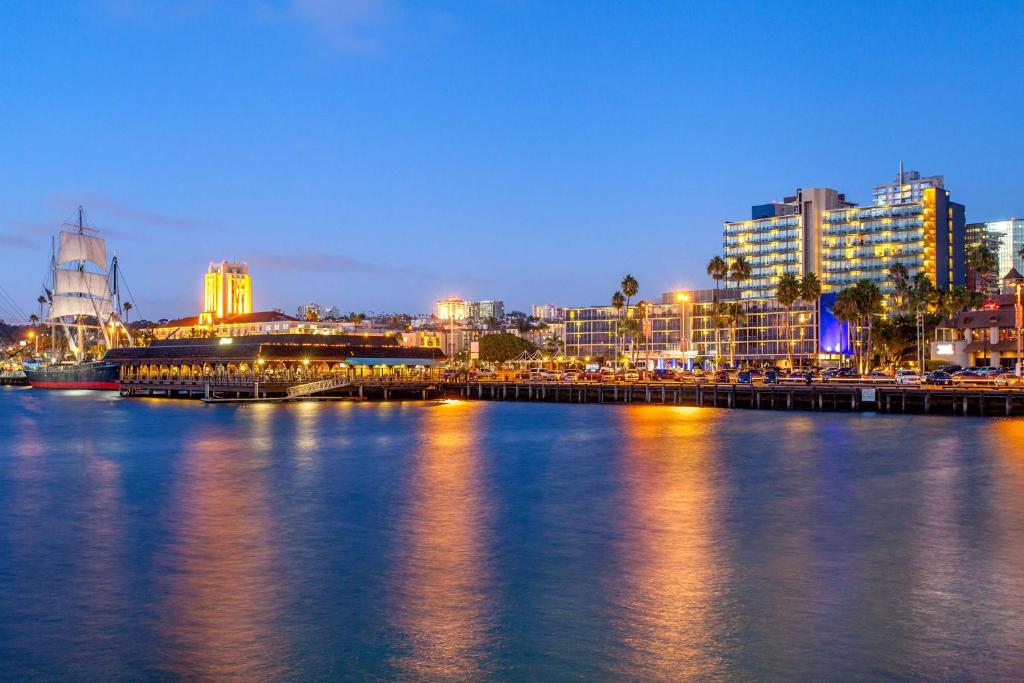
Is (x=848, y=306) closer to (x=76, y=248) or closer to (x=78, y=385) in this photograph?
(x=78, y=385)

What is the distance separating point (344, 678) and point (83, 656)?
5648 mm

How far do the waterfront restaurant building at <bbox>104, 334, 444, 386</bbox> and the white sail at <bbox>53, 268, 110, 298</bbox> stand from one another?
41137 millimetres

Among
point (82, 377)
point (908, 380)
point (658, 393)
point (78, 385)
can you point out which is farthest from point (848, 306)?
point (78, 385)

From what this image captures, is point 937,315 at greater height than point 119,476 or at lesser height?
greater

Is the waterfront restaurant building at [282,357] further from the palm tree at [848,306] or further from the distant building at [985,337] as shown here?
the distant building at [985,337]

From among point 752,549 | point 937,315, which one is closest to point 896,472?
point 752,549

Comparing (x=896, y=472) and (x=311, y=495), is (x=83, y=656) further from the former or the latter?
(x=896, y=472)

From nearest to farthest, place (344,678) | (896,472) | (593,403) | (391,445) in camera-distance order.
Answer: (344,678)
(896,472)
(391,445)
(593,403)

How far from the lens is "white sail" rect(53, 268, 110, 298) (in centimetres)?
19188

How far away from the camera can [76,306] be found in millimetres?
193000

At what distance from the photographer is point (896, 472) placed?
156ft

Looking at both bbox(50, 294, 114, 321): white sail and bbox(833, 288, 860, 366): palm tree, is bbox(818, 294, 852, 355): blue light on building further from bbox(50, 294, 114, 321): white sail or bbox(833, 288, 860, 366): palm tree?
bbox(50, 294, 114, 321): white sail

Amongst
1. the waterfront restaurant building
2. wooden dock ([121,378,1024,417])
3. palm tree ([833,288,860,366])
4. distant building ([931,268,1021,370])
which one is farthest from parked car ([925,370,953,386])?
the waterfront restaurant building

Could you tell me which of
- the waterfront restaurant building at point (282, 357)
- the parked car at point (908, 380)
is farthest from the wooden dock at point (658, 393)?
the waterfront restaurant building at point (282, 357)
